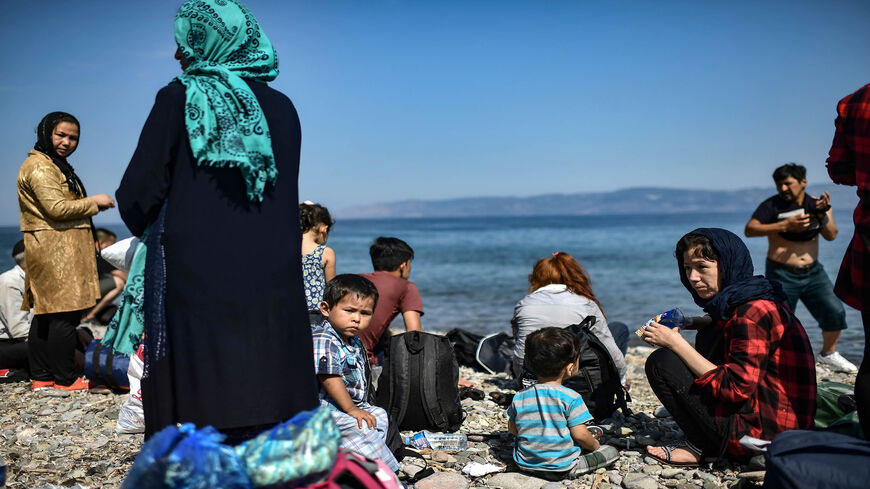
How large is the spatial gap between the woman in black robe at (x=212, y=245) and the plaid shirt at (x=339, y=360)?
0.95m

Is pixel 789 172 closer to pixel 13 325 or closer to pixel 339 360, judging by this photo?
pixel 339 360

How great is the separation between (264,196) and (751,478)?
8.86 ft

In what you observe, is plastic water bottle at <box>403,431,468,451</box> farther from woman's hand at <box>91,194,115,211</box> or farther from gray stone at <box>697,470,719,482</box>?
woman's hand at <box>91,194,115,211</box>

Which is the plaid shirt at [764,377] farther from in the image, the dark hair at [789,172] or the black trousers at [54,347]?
the black trousers at [54,347]

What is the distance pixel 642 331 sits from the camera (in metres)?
3.67

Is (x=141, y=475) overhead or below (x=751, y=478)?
overhead

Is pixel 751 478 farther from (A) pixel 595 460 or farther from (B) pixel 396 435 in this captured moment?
(B) pixel 396 435

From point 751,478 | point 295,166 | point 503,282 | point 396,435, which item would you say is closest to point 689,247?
point 751,478

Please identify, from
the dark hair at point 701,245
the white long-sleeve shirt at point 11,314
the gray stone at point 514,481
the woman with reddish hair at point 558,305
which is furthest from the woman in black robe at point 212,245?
the white long-sleeve shirt at point 11,314

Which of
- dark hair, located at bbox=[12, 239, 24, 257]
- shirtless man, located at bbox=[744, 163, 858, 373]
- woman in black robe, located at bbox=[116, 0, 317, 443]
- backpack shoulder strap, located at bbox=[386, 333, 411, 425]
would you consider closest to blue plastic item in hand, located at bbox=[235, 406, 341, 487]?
woman in black robe, located at bbox=[116, 0, 317, 443]

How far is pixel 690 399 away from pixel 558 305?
164 cm

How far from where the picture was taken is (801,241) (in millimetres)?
6797

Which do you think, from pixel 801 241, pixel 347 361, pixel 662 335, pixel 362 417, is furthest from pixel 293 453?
pixel 801 241

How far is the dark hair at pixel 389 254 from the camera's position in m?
5.75
